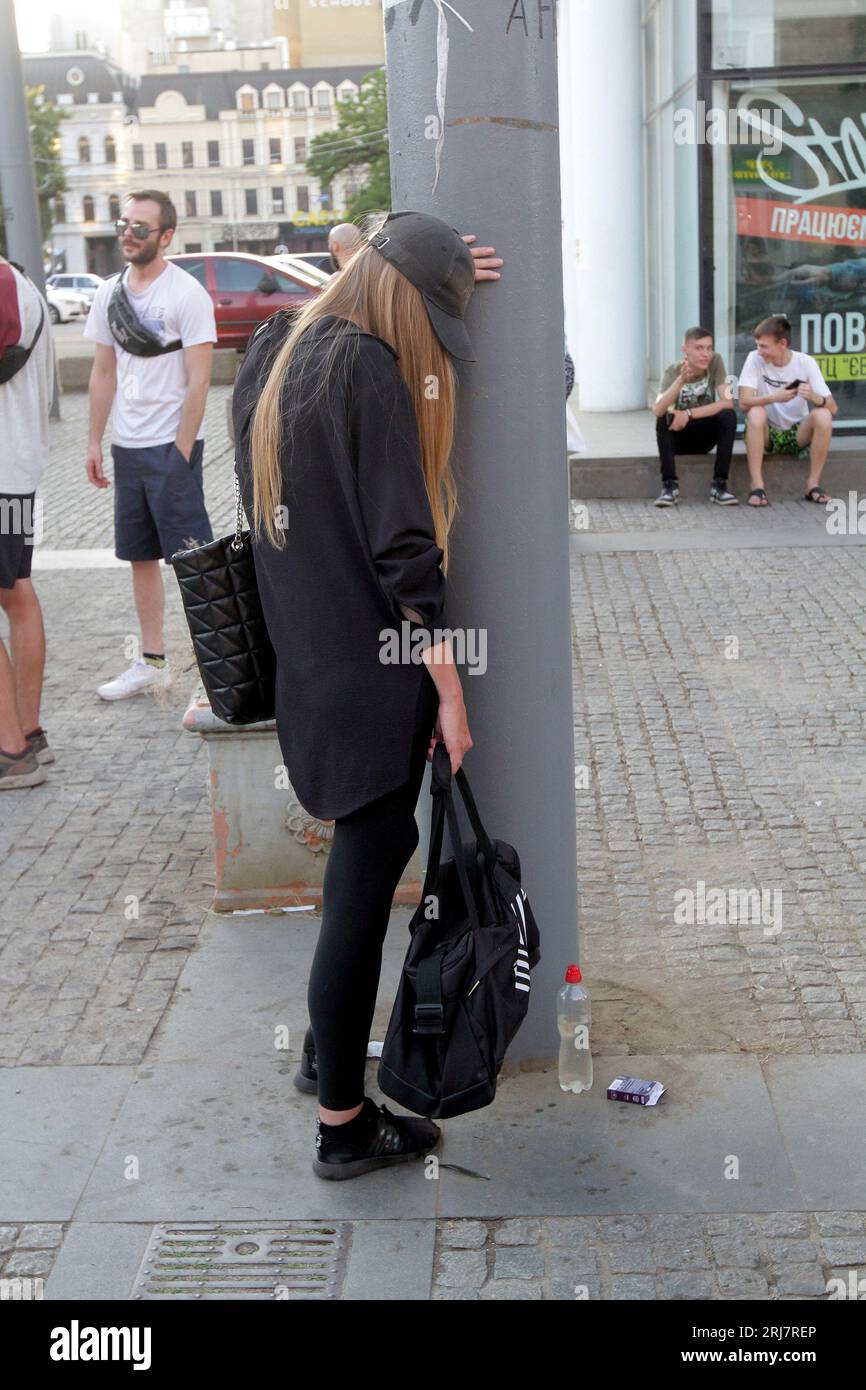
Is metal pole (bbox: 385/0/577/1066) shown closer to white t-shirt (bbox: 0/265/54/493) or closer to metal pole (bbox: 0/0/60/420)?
white t-shirt (bbox: 0/265/54/493)

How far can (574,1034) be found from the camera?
368 centimetres

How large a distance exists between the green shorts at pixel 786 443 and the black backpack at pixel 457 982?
876cm

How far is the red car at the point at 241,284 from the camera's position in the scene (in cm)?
2352

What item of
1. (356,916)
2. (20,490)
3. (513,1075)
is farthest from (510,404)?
(20,490)

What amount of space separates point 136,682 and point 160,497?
926 mm

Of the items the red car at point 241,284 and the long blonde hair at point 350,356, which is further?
the red car at point 241,284

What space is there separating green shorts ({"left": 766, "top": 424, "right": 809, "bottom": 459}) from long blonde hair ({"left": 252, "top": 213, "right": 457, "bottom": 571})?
8.72 metres

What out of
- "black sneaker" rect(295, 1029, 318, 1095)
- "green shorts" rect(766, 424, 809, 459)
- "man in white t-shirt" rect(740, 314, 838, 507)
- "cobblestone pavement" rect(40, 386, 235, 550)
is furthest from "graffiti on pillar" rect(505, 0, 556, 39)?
"green shorts" rect(766, 424, 809, 459)

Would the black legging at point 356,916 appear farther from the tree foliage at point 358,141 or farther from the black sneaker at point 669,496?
the tree foliage at point 358,141

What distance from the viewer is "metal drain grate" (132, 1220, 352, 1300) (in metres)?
2.98

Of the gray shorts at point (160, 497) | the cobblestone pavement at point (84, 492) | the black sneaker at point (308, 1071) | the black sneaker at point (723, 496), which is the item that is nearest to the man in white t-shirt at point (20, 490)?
the gray shorts at point (160, 497)

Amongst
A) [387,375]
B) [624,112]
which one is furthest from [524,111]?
[624,112]

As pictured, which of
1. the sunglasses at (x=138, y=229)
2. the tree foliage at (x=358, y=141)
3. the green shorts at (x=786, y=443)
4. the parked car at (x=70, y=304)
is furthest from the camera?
the tree foliage at (x=358, y=141)

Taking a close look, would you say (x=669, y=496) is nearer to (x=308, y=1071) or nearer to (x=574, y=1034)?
(x=574, y=1034)
